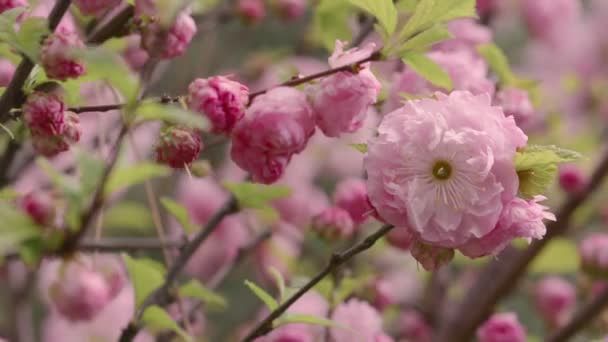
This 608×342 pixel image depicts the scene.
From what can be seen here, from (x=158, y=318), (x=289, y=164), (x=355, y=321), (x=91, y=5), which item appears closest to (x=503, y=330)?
(x=355, y=321)

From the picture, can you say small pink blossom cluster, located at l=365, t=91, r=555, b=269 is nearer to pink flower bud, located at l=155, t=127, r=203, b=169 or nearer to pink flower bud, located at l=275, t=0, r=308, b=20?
pink flower bud, located at l=155, t=127, r=203, b=169

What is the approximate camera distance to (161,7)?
45 cm

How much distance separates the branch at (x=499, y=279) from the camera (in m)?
1.06

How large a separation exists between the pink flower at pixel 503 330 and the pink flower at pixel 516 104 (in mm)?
217

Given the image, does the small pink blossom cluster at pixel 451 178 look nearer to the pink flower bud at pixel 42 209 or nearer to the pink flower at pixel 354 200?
the pink flower bud at pixel 42 209

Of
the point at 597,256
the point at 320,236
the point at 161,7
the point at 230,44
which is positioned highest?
the point at 161,7

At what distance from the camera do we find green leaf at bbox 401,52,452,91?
1.99ft

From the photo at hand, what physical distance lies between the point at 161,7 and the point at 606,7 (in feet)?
6.13

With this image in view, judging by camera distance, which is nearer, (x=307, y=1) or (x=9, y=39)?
(x=9, y=39)

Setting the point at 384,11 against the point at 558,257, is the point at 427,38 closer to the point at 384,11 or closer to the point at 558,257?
the point at 384,11

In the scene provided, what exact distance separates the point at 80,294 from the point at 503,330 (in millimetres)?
400

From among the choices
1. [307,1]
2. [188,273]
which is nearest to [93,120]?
[188,273]

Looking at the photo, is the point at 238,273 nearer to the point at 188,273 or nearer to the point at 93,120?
the point at 188,273

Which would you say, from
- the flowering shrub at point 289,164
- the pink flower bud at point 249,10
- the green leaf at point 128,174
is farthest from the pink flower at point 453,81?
the pink flower bud at point 249,10
